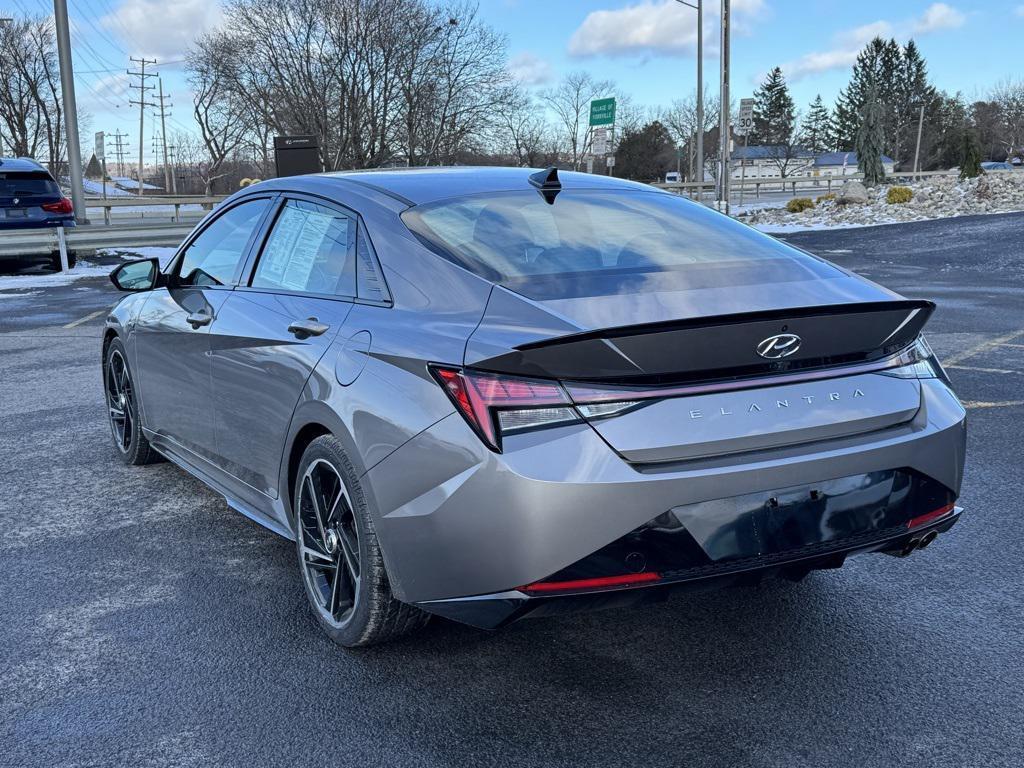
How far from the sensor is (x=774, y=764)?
8.36ft

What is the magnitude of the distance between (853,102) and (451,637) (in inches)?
4959

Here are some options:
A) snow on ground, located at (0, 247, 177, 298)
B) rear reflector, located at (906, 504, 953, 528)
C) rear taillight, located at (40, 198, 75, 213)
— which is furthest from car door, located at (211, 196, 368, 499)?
rear taillight, located at (40, 198, 75, 213)

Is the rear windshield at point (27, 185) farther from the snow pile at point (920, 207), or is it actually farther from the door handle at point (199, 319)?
the snow pile at point (920, 207)

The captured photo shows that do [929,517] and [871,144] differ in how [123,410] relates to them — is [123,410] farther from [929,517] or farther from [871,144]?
[871,144]

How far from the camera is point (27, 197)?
1808cm

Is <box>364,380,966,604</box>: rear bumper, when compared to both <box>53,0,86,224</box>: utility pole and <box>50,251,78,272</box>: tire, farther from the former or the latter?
<box>53,0,86,224</box>: utility pole

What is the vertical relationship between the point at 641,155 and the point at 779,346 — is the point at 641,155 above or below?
above

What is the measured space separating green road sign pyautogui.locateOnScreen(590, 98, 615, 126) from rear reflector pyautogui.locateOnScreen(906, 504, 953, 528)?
108 ft

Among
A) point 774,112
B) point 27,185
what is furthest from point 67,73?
point 774,112

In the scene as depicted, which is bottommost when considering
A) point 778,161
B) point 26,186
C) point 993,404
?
point 993,404

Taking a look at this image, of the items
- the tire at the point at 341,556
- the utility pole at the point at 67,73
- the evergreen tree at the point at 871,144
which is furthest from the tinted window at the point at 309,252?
the evergreen tree at the point at 871,144

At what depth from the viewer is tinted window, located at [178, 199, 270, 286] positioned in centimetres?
426

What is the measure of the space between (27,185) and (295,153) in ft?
25.7

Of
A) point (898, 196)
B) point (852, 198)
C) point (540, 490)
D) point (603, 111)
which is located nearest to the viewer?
point (540, 490)
